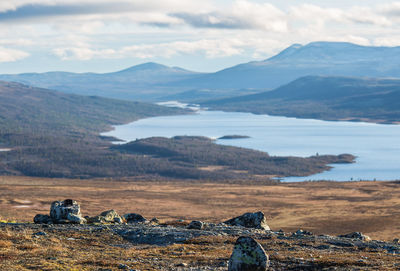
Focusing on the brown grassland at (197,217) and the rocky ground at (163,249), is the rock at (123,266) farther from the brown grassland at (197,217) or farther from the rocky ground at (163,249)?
the brown grassland at (197,217)

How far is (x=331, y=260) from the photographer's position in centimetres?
2888

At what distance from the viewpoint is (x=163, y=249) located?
33.7 m

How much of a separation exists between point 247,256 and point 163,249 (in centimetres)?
1040

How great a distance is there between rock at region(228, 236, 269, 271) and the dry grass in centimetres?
5274

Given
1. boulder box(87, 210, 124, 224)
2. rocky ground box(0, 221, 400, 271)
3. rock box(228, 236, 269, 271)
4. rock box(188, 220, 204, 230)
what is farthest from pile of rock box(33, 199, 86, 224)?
rock box(228, 236, 269, 271)

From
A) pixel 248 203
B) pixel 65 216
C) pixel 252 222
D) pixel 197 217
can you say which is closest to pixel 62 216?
pixel 65 216

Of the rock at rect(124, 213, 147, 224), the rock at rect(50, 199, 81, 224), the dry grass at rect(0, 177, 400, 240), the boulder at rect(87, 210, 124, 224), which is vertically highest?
the rock at rect(50, 199, 81, 224)

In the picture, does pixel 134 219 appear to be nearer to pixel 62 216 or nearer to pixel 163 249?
pixel 62 216

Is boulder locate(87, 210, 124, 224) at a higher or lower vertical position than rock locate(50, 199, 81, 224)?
lower

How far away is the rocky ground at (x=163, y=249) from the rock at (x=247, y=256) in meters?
3.33

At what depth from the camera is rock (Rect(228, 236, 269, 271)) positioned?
79.8 ft

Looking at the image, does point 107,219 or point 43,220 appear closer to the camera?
point 43,220

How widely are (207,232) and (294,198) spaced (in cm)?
8554

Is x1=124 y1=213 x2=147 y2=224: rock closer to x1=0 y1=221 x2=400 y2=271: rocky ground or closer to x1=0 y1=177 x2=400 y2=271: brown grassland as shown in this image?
x1=0 y1=221 x2=400 y2=271: rocky ground
